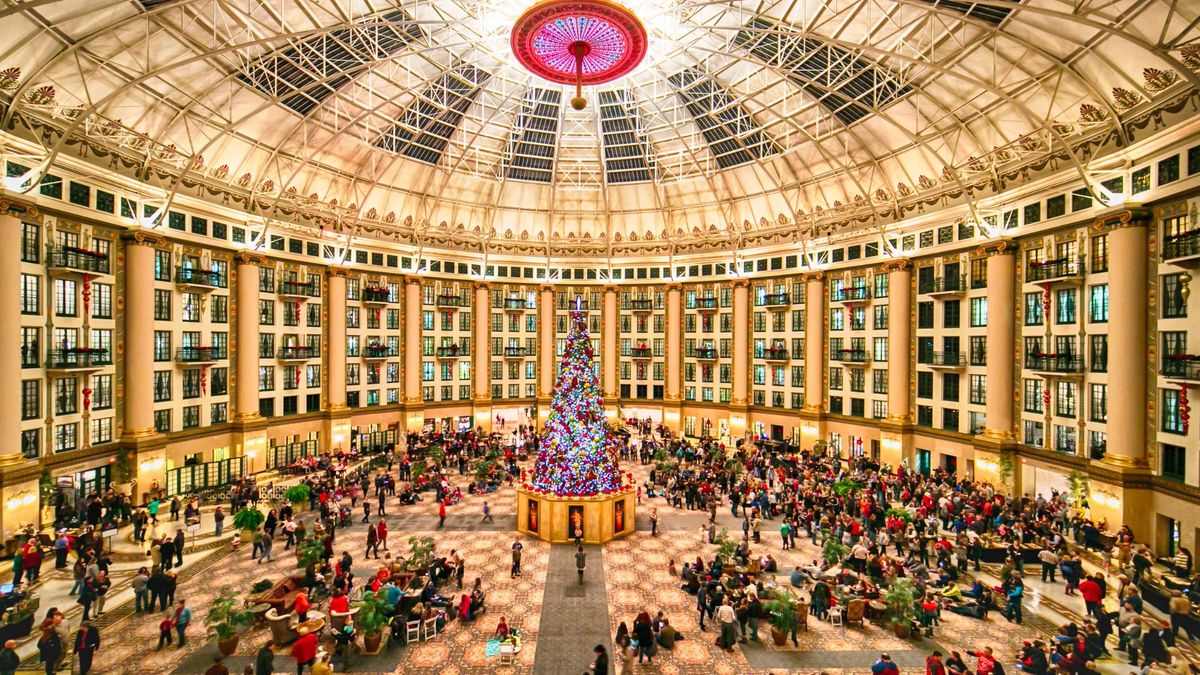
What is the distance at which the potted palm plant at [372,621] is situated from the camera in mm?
14320

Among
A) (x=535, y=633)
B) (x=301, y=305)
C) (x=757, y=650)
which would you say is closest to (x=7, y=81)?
(x=301, y=305)

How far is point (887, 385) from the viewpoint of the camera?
3547 centimetres

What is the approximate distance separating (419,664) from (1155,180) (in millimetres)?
30196

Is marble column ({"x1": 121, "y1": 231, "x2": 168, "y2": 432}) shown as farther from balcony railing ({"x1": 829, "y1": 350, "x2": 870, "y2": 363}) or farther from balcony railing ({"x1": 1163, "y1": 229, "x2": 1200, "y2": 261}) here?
balcony railing ({"x1": 1163, "y1": 229, "x2": 1200, "y2": 261})

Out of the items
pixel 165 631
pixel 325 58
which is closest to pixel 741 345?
pixel 325 58

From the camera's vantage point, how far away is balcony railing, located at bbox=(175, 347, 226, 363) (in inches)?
1165

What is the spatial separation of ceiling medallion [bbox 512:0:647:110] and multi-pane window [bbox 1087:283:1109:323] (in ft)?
71.8

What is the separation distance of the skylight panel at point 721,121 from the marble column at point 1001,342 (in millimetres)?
15741

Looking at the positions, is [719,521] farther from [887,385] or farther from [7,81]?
[7,81]

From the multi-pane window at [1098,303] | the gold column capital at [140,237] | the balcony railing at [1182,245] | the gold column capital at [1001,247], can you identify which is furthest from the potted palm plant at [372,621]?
the gold column capital at [1001,247]

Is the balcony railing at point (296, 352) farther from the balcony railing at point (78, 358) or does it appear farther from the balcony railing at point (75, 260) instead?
the balcony railing at point (75, 260)

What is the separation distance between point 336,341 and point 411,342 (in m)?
6.13

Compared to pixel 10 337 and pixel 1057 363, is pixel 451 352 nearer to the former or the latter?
pixel 10 337

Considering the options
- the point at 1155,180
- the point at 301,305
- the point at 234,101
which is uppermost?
the point at 234,101
